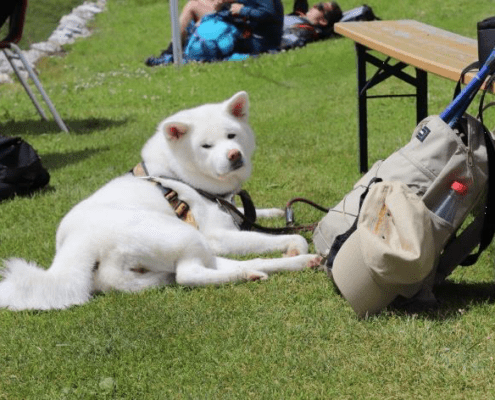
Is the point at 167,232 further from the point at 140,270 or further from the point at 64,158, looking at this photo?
the point at 64,158

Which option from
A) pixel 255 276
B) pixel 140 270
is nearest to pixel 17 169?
pixel 140 270

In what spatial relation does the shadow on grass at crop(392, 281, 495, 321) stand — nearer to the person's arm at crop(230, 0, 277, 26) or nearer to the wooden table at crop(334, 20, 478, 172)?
the wooden table at crop(334, 20, 478, 172)

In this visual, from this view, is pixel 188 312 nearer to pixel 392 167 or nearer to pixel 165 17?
pixel 392 167

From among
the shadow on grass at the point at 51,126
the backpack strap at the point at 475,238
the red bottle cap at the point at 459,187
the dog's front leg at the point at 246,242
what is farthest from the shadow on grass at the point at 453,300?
the shadow on grass at the point at 51,126

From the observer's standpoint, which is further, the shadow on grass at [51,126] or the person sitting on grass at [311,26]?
the person sitting on grass at [311,26]

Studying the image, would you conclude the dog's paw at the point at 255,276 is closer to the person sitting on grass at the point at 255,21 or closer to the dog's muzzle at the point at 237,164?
the dog's muzzle at the point at 237,164

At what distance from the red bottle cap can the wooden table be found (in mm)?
755

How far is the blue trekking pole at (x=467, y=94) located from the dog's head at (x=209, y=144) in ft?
5.46

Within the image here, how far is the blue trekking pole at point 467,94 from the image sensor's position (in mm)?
3529

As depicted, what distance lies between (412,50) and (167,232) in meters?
2.15

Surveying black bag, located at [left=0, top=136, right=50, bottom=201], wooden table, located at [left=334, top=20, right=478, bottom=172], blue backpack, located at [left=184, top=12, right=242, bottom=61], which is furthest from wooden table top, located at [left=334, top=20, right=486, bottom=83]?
blue backpack, located at [left=184, top=12, right=242, bottom=61]

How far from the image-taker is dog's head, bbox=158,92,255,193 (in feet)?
16.3

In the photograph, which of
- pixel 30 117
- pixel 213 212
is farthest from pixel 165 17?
pixel 213 212

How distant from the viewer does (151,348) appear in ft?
11.6
